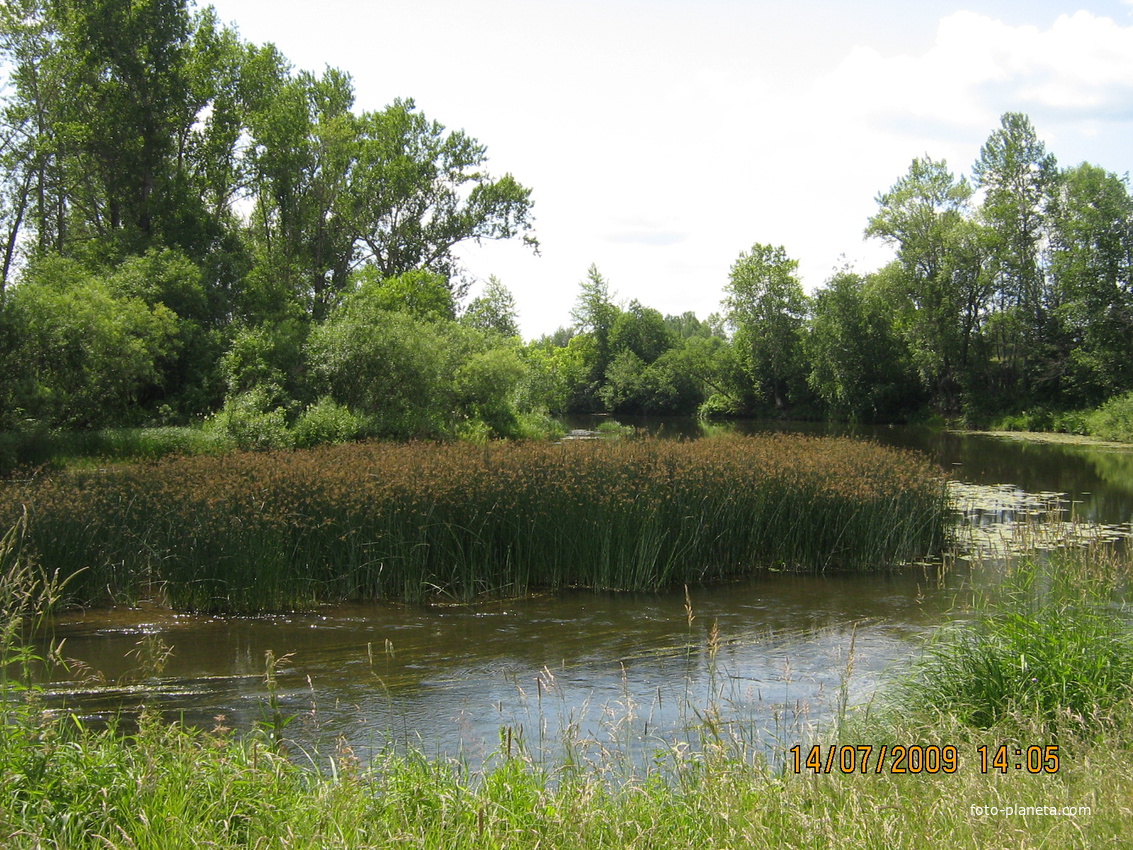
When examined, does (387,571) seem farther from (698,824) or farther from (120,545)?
(698,824)

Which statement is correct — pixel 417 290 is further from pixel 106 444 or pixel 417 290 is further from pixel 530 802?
pixel 530 802

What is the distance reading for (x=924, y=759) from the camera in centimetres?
467

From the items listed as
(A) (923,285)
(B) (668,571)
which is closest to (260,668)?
(B) (668,571)

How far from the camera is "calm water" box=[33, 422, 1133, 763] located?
21.3 feet

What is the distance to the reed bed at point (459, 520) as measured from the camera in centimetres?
1043

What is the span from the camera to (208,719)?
685 cm

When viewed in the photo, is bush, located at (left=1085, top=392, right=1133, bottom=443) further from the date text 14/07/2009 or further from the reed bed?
the date text 14/07/2009

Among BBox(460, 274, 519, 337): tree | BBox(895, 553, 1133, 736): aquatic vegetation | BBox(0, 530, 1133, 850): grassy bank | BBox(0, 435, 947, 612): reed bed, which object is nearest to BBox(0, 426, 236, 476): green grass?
BBox(0, 435, 947, 612): reed bed

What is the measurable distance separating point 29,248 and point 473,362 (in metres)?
17.7

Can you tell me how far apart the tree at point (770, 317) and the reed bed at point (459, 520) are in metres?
46.5

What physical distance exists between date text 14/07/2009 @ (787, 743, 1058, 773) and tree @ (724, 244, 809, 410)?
56417 mm

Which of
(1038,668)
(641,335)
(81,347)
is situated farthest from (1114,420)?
(641,335)

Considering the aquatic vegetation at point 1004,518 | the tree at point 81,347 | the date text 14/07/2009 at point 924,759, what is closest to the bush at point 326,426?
the tree at point 81,347

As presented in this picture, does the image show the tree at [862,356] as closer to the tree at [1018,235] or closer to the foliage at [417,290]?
the tree at [1018,235]
